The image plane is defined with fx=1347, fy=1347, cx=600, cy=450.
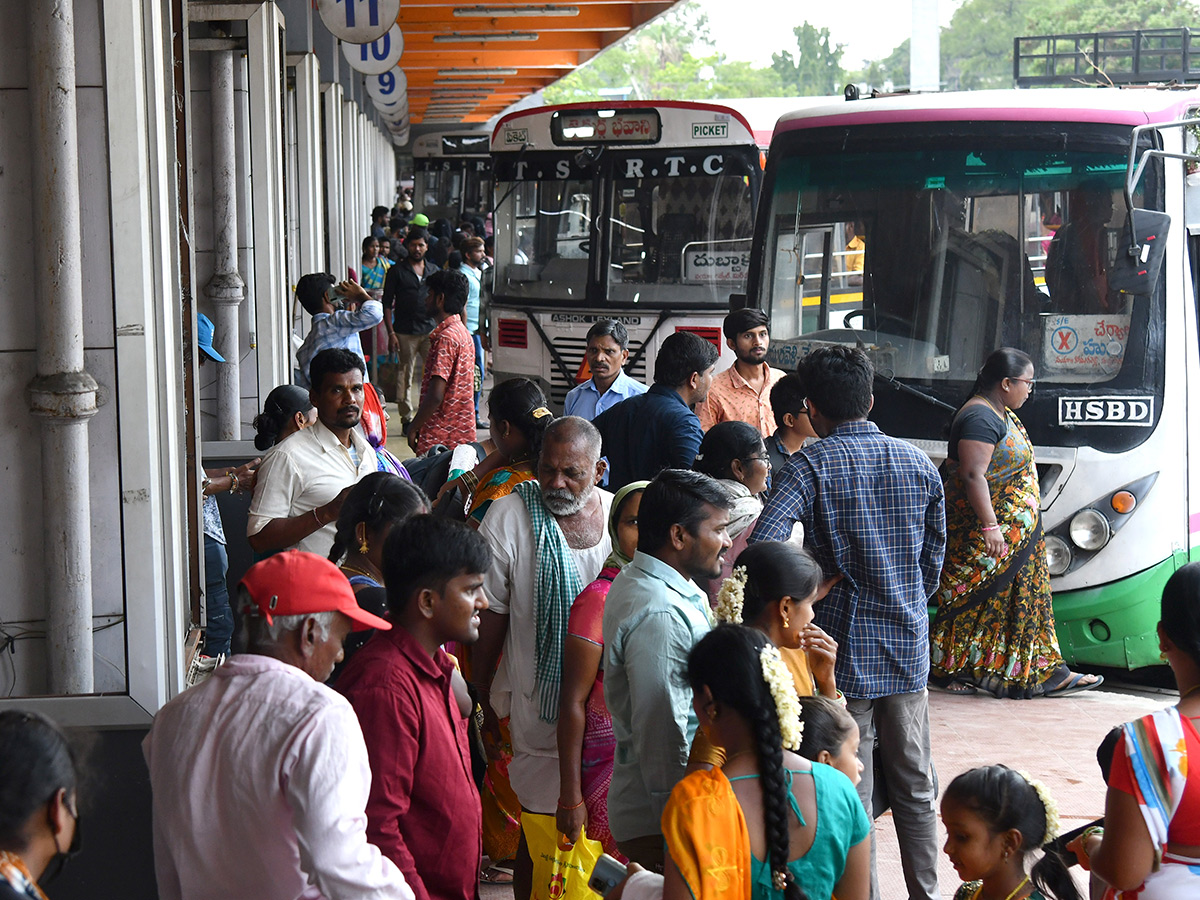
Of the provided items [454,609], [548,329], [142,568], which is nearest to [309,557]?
[454,609]

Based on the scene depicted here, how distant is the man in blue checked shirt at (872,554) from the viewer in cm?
411

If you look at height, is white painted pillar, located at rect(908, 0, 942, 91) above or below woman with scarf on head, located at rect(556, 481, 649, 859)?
above

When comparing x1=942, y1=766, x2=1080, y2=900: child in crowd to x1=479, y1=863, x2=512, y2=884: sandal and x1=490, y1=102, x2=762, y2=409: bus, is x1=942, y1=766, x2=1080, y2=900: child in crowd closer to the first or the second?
x1=479, y1=863, x2=512, y2=884: sandal

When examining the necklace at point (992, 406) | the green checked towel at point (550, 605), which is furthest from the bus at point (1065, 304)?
the green checked towel at point (550, 605)

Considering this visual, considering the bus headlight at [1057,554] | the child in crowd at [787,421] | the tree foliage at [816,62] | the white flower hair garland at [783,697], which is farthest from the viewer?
the tree foliage at [816,62]

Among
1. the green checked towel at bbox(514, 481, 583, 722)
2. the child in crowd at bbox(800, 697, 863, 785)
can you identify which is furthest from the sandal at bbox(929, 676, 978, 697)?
the child in crowd at bbox(800, 697, 863, 785)

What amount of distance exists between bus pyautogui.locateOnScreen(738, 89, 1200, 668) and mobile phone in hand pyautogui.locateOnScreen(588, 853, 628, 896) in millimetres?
4586

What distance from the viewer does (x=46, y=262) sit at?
3.52 meters

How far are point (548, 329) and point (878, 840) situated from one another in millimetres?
7737

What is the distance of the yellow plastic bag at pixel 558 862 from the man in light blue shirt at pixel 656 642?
18.3 inches

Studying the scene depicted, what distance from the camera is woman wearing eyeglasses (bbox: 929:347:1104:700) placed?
6176mm

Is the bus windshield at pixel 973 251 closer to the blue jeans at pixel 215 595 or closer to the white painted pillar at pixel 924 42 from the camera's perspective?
the blue jeans at pixel 215 595

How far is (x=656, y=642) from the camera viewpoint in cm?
315

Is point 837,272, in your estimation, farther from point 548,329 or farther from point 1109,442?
point 548,329
